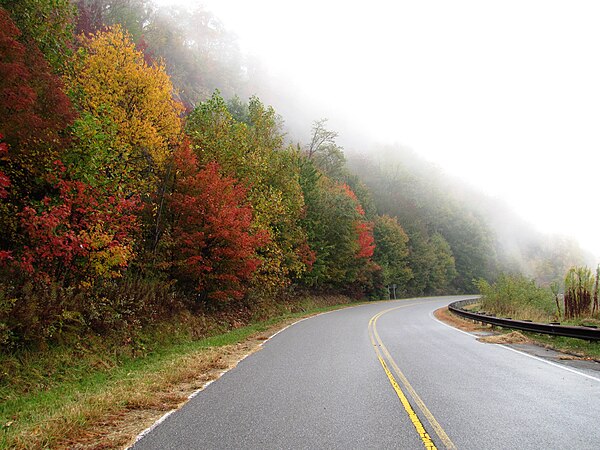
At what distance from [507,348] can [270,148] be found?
1807cm

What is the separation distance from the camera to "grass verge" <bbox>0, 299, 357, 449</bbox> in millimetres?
4657

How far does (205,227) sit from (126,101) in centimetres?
544

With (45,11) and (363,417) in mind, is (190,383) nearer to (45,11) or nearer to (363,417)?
(363,417)

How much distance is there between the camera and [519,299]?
2200cm

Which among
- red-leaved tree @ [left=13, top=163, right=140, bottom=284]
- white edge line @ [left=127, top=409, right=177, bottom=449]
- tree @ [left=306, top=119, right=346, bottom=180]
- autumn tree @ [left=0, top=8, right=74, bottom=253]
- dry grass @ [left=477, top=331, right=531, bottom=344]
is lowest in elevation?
dry grass @ [left=477, top=331, right=531, bottom=344]

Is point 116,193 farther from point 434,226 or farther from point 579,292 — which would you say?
point 434,226

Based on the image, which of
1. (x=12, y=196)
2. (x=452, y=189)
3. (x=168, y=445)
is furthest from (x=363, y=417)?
(x=452, y=189)

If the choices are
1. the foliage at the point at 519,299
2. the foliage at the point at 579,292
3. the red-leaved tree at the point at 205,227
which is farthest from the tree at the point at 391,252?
the red-leaved tree at the point at 205,227

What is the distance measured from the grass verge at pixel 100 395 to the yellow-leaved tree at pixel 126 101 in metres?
5.76

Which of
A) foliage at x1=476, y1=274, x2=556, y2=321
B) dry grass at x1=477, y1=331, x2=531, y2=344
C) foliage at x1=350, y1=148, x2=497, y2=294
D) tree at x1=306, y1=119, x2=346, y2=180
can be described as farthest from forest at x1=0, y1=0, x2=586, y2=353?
foliage at x1=350, y1=148, x2=497, y2=294

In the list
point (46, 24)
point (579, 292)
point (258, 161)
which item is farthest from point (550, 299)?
point (46, 24)

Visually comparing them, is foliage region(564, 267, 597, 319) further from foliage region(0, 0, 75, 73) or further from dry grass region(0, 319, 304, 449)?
foliage region(0, 0, 75, 73)

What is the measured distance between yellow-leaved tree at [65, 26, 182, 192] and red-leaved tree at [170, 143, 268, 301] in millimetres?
1207

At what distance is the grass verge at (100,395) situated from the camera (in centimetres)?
466
